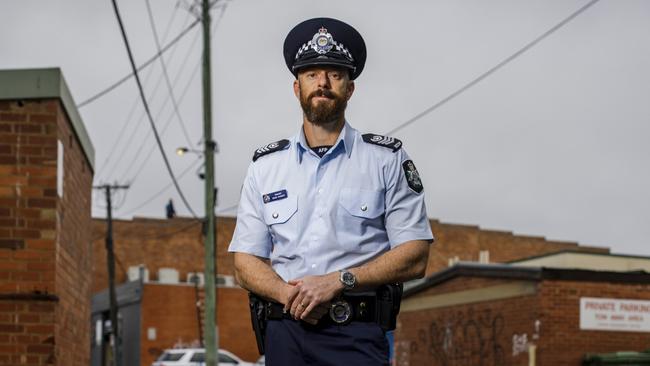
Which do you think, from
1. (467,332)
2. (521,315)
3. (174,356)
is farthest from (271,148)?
(174,356)

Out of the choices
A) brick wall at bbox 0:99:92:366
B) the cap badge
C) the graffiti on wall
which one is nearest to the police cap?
the cap badge

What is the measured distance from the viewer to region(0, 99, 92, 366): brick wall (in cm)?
809

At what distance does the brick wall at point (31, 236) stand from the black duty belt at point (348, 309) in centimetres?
510

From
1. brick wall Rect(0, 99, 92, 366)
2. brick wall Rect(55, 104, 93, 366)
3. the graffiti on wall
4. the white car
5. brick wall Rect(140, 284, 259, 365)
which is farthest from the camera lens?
brick wall Rect(140, 284, 259, 365)

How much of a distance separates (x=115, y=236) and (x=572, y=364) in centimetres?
2862

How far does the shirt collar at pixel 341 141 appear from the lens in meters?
3.58

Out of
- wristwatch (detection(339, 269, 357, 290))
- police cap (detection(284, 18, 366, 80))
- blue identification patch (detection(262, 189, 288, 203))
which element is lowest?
wristwatch (detection(339, 269, 357, 290))

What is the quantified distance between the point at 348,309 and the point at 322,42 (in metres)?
0.91

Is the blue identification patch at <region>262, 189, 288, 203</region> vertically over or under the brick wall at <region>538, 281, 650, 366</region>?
over

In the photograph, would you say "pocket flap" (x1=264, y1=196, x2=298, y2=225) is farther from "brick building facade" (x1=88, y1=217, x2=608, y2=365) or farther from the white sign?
"brick building facade" (x1=88, y1=217, x2=608, y2=365)

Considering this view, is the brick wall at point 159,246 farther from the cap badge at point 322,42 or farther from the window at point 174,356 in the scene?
the cap badge at point 322,42

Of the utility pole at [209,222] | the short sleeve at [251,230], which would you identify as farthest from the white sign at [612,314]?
A: the short sleeve at [251,230]

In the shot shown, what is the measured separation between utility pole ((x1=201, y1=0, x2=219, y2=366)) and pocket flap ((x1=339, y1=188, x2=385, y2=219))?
18.3 meters

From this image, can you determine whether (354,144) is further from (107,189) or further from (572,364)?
(107,189)
